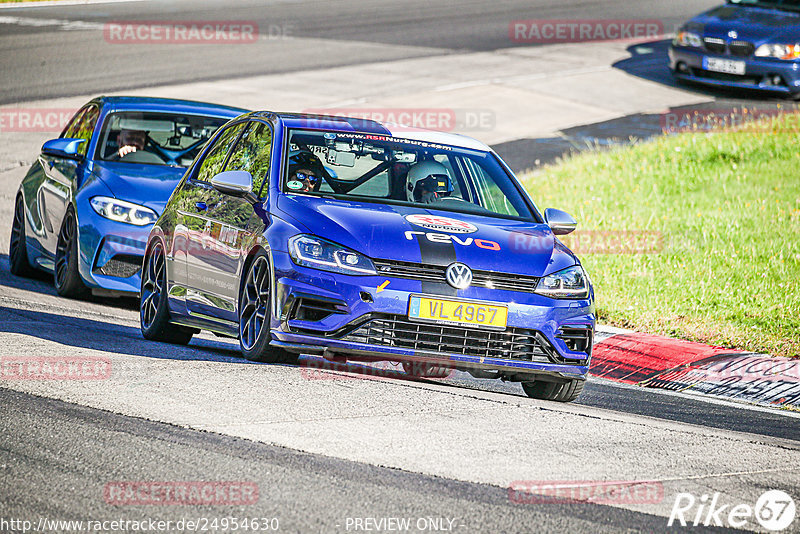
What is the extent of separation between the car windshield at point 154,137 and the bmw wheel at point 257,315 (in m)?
3.92

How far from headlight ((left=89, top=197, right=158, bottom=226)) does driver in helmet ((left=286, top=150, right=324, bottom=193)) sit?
106 inches

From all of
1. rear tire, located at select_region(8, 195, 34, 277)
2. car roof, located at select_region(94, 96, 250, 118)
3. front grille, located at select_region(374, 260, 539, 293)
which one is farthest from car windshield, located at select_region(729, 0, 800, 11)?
front grille, located at select_region(374, 260, 539, 293)

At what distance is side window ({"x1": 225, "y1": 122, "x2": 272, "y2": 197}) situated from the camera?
823cm

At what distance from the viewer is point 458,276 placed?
23.5 feet

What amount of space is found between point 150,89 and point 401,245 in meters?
16.1

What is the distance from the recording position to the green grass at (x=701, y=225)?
10.8 m

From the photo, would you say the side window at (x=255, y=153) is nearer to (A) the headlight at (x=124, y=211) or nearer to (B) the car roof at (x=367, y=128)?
(B) the car roof at (x=367, y=128)

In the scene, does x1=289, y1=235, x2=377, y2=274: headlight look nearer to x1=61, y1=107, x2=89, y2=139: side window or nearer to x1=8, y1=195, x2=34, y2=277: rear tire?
x1=8, y1=195, x2=34, y2=277: rear tire

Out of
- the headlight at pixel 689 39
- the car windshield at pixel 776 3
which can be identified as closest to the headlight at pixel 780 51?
the headlight at pixel 689 39

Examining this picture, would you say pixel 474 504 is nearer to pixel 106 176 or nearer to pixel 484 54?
pixel 106 176

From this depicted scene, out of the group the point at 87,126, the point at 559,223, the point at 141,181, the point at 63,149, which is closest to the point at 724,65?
the point at 87,126

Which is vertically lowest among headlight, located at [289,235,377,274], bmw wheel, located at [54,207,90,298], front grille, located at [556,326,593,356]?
bmw wheel, located at [54,207,90,298]

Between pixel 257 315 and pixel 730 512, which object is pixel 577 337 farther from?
pixel 730 512

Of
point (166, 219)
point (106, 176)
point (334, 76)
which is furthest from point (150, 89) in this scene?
point (166, 219)
